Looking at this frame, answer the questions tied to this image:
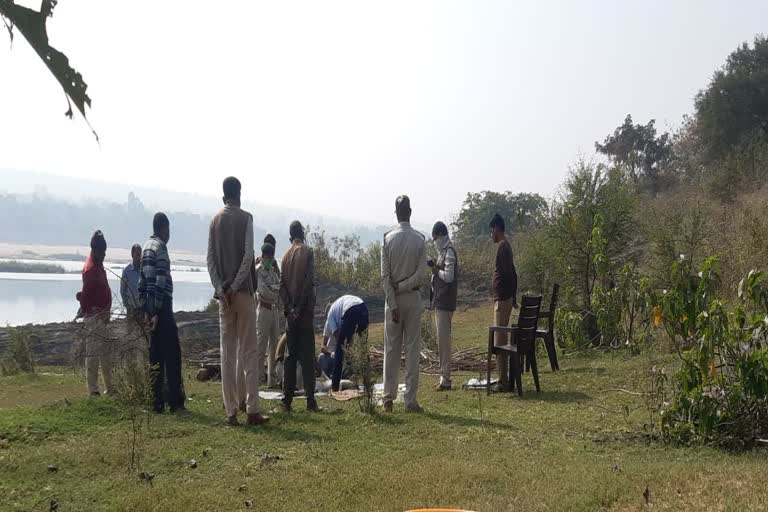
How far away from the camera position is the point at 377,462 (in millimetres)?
5910

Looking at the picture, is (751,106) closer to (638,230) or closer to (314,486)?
(638,230)

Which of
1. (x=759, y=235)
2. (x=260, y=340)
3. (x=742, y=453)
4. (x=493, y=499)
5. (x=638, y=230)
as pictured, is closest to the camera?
(x=493, y=499)

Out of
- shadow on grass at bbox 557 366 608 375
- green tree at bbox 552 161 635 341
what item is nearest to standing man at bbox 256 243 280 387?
shadow on grass at bbox 557 366 608 375

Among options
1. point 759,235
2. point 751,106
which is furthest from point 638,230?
point 751,106

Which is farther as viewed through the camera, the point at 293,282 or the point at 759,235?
the point at 759,235

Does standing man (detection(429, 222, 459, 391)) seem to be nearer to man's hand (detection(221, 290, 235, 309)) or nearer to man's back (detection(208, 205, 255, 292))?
man's back (detection(208, 205, 255, 292))

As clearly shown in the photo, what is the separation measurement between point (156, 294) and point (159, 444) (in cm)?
193

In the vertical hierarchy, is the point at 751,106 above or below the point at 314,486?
above

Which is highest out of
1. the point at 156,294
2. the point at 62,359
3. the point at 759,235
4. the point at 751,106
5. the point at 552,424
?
the point at 751,106

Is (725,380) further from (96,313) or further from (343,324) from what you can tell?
(96,313)

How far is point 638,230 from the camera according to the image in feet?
58.4

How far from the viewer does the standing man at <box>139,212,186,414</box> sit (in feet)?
26.5

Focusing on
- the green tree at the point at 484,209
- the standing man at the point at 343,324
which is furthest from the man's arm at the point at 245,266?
the green tree at the point at 484,209

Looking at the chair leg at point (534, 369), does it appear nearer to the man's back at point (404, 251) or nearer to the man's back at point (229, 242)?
the man's back at point (404, 251)
